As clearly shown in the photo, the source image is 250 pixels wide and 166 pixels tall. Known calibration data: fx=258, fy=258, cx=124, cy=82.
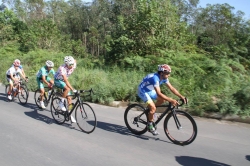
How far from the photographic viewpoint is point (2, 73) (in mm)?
19281

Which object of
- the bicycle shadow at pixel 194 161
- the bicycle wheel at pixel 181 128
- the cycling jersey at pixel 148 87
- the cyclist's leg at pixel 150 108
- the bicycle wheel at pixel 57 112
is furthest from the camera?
the bicycle wheel at pixel 57 112

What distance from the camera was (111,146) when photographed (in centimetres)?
611

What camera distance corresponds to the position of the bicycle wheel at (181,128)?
613 centimetres

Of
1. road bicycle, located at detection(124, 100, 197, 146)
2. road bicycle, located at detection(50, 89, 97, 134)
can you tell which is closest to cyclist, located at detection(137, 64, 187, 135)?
road bicycle, located at detection(124, 100, 197, 146)

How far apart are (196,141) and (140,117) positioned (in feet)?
5.09

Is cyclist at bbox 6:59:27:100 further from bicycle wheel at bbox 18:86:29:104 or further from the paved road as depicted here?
the paved road

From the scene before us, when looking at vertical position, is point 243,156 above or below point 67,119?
below

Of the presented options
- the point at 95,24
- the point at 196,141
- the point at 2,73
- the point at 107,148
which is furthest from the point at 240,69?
the point at 95,24

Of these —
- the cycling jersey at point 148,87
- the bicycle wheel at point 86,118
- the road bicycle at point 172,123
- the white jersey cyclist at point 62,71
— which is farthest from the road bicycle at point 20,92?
the cycling jersey at point 148,87

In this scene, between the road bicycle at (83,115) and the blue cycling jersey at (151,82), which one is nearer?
the blue cycling jersey at (151,82)

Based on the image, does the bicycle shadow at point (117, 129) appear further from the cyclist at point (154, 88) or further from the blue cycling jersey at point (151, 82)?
the blue cycling jersey at point (151, 82)

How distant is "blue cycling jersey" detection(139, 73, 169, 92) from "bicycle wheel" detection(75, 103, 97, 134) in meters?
1.53

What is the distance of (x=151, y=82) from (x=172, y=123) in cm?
113

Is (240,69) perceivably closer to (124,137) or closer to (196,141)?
(196,141)
